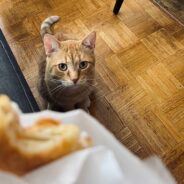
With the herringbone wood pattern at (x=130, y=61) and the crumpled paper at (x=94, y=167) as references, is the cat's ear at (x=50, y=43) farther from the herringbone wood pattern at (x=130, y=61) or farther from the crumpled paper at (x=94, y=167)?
the crumpled paper at (x=94, y=167)

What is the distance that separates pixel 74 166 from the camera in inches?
14.4

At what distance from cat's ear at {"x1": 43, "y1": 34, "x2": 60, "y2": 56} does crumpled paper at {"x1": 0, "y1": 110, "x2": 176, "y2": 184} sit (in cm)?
49

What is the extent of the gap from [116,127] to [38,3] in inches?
33.1

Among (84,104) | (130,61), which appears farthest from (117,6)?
(84,104)

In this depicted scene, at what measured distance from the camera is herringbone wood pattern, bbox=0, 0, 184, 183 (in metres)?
1.16

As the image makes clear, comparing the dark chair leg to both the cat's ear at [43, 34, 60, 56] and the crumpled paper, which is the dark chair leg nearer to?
the cat's ear at [43, 34, 60, 56]

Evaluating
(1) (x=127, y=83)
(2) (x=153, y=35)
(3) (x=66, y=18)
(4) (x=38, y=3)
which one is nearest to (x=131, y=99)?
(1) (x=127, y=83)

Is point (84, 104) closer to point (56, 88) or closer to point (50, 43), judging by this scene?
point (56, 88)

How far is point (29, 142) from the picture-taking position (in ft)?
1.16

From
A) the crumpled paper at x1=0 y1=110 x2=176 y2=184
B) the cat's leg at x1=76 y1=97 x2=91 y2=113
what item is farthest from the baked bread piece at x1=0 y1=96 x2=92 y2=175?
the cat's leg at x1=76 y1=97 x2=91 y2=113

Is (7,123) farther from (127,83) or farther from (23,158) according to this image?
(127,83)

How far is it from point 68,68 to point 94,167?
55 cm

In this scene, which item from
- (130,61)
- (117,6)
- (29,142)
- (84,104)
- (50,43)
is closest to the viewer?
(29,142)

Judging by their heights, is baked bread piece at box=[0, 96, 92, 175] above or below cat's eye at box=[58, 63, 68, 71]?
above
